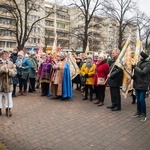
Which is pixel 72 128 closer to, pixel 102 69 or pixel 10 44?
pixel 102 69

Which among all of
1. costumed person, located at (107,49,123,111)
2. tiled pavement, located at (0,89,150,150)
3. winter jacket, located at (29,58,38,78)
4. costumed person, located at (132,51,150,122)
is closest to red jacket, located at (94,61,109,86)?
costumed person, located at (107,49,123,111)

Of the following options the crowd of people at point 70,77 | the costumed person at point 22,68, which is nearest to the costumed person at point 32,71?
→ the crowd of people at point 70,77

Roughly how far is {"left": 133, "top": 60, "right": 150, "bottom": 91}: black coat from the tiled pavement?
1015 millimetres

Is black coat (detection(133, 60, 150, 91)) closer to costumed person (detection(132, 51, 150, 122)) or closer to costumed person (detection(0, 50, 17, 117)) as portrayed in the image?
costumed person (detection(132, 51, 150, 122))

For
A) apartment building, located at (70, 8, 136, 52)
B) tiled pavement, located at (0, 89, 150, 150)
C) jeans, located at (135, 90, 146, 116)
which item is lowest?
tiled pavement, located at (0, 89, 150, 150)

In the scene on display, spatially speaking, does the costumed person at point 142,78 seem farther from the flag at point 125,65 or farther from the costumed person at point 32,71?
the costumed person at point 32,71

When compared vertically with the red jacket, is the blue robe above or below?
below

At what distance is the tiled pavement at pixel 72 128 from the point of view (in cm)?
467

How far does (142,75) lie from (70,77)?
11.6ft

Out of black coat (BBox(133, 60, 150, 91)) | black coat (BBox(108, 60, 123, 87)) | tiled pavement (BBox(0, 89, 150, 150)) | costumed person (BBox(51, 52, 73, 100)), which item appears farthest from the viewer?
costumed person (BBox(51, 52, 73, 100))

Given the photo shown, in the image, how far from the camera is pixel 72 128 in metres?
5.63

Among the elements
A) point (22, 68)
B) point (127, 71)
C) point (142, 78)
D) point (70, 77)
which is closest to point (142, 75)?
point (142, 78)

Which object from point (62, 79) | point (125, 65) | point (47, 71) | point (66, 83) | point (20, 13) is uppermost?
point (20, 13)

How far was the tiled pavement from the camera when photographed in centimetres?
467
